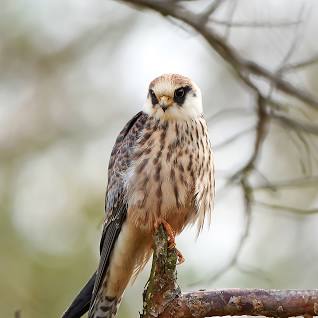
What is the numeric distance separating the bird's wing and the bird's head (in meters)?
0.10

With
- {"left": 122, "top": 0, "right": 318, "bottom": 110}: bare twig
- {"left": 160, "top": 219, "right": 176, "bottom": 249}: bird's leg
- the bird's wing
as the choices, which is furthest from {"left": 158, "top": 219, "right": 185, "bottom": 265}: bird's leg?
{"left": 122, "top": 0, "right": 318, "bottom": 110}: bare twig

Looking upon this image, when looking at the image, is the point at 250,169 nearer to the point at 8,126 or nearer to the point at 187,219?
the point at 187,219

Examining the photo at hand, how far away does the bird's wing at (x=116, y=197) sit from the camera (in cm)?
495

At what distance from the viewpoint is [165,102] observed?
4.95 meters

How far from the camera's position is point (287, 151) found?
30.9 ft

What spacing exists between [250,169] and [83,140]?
472 cm

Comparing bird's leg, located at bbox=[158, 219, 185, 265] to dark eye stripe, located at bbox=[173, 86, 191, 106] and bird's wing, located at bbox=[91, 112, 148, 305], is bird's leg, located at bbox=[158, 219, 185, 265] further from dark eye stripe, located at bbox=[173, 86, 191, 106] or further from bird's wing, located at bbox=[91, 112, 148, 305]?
dark eye stripe, located at bbox=[173, 86, 191, 106]

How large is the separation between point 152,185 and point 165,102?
0.48 m

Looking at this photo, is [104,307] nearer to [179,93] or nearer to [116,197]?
[116,197]

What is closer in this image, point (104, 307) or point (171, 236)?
point (171, 236)

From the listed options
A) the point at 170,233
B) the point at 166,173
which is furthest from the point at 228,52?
the point at 170,233

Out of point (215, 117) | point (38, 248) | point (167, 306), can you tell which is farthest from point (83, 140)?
point (167, 306)

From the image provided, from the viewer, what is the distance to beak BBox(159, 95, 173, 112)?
494cm

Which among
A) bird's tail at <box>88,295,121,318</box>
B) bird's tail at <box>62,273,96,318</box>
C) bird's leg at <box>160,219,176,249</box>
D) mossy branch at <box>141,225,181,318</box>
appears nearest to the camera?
mossy branch at <box>141,225,181,318</box>
